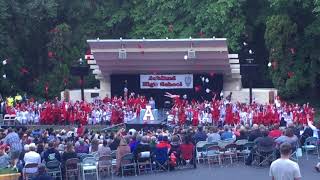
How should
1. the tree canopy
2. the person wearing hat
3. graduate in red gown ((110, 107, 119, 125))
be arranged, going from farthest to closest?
the tree canopy < graduate in red gown ((110, 107, 119, 125)) < the person wearing hat

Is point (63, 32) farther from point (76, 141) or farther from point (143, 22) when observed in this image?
point (76, 141)

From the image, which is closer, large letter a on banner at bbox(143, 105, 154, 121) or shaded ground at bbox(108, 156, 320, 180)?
shaded ground at bbox(108, 156, 320, 180)

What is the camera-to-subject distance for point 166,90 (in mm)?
37094

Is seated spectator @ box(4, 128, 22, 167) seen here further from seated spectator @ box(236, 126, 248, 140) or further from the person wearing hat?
seated spectator @ box(236, 126, 248, 140)

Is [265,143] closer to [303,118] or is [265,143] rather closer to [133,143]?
[133,143]

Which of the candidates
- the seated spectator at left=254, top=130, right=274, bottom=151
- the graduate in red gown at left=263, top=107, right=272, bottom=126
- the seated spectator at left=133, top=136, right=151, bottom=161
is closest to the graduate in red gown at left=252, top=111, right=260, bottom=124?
the graduate in red gown at left=263, top=107, right=272, bottom=126

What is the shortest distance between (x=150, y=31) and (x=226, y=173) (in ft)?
63.7

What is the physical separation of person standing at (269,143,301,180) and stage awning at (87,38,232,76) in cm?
2462

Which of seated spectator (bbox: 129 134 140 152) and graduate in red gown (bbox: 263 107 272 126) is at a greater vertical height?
graduate in red gown (bbox: 263 107 272 126)

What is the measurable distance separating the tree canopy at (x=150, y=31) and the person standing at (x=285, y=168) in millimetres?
25947

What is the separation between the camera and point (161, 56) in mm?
36000

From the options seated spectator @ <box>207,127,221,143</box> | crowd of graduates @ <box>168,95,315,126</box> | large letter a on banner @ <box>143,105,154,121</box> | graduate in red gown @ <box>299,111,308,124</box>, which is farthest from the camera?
large letter a on banner @ <box>143,105,154,121</box>

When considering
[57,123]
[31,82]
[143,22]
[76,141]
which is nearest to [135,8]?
[143,22]

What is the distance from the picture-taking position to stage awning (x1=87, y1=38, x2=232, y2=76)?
34719 mm
